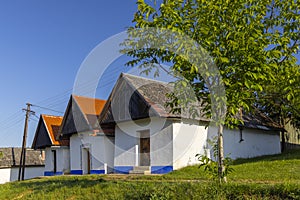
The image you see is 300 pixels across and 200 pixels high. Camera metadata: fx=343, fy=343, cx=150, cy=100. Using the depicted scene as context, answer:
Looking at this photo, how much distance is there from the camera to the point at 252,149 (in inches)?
848

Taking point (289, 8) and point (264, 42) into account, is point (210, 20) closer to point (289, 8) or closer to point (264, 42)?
point (264, 42)

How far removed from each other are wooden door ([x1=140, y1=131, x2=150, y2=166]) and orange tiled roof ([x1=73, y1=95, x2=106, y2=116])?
613 cm

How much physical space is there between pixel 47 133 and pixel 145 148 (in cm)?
1266

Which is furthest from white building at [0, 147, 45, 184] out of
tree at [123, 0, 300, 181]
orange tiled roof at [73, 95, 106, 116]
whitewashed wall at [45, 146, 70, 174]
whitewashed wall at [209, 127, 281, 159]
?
tree at [123, 0, 300, 181]

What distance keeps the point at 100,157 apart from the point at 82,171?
288 centimetres

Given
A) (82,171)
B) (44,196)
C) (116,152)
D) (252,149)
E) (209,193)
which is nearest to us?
(209,193)

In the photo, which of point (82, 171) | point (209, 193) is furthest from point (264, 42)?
point (82, 171)

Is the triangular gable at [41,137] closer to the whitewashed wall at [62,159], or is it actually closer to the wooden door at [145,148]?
the whitewashed wall at [62,159]

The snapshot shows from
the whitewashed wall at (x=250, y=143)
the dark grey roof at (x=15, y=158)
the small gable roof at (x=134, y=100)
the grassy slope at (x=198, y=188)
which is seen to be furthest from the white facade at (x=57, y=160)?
the grassy slope at (x=198, y=188)

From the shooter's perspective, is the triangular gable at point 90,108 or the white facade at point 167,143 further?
the triangular gable at point 90,108

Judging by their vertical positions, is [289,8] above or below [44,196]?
above

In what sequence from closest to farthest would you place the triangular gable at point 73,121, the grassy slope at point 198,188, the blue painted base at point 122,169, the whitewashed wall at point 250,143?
1. the grassy slope at point 198,188
2. the blue painted base at point 122,169
3. the whitewashed wall at point 250,143
4. the triangular gable at point 73,121

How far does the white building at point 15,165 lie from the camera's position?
1550 inches

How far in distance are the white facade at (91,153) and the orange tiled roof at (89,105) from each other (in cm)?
167
